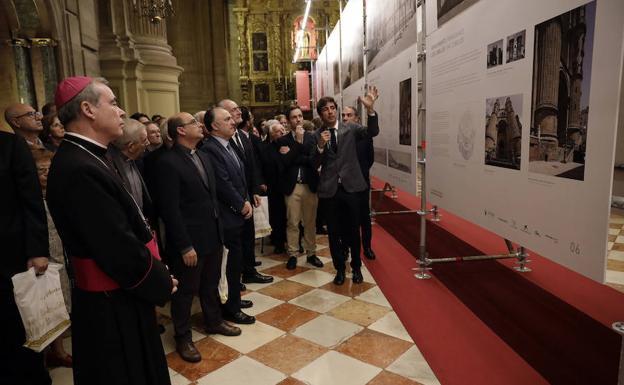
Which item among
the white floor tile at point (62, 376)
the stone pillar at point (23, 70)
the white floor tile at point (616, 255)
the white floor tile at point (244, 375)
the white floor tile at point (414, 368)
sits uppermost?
the stone pillar at point (23, 70)

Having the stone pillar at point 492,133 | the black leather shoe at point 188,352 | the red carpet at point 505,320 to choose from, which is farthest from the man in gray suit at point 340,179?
the black leather shoe at point 188,352

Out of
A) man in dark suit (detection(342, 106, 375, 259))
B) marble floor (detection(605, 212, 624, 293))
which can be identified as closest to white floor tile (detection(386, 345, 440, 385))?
man in dark suit (detection(342, 106, 375, 259))

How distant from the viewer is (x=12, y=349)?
2293 mm

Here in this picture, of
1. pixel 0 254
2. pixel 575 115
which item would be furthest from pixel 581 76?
pixel 0 254

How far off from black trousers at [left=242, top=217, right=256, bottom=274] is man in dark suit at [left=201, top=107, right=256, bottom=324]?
0.84 m

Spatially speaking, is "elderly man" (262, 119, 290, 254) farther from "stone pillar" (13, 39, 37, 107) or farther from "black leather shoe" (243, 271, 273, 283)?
"stone pillar" (13, 39, 37, 107)

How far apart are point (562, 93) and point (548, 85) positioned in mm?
116

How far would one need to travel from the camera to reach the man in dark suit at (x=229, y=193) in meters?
3.05

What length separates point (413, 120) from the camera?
12.8ft

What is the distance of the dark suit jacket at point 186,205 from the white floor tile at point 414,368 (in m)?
1.39

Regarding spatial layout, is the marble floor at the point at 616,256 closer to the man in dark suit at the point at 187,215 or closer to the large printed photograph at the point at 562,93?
the large printed photograph at the point at 562,93

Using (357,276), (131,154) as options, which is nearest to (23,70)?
(131,154)

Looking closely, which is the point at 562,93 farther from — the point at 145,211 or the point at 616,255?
the point at 616,255

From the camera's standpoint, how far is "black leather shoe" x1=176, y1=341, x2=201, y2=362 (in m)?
2.68
